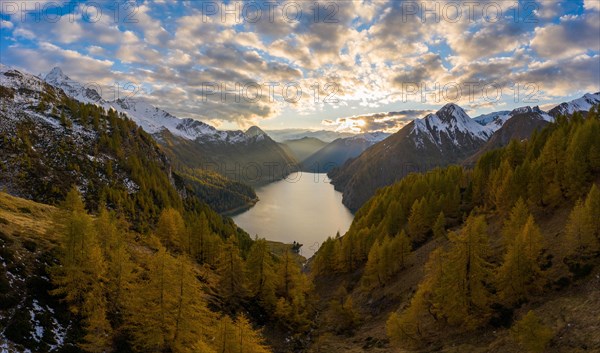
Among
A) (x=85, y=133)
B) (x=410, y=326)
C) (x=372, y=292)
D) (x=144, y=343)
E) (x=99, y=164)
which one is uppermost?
(x=85, y=133)

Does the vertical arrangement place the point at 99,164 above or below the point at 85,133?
below

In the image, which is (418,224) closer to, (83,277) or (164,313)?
(164,313)

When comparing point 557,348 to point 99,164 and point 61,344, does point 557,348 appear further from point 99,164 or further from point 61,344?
point 99,164

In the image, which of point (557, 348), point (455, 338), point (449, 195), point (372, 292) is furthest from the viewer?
point (449, 195)

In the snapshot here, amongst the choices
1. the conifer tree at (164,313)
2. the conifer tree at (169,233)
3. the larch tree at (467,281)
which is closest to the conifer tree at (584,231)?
the larch tree at (467,281)

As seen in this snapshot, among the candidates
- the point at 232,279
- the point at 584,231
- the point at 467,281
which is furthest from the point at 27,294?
the point at 584,231

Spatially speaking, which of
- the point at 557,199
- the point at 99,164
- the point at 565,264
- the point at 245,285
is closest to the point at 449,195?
the point at 557,199

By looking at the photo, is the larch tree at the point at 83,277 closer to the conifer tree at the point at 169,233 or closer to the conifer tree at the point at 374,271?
the conifer tree at the point at 169,233
